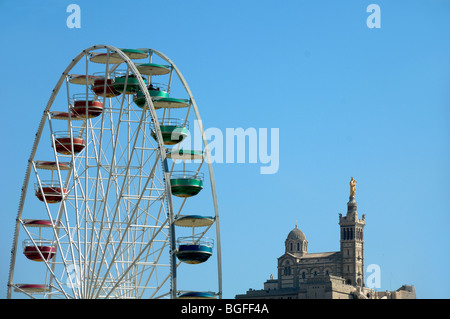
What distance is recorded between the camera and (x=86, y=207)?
3142 inches

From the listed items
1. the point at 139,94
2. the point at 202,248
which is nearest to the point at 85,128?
the point at 139,94

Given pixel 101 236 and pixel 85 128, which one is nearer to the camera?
pixel 101 236

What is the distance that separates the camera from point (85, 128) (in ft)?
281

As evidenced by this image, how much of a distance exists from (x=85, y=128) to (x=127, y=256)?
1079 centimetres

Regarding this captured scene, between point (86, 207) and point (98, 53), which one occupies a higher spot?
point (98, 53)

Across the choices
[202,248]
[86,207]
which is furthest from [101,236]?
[202,248]
